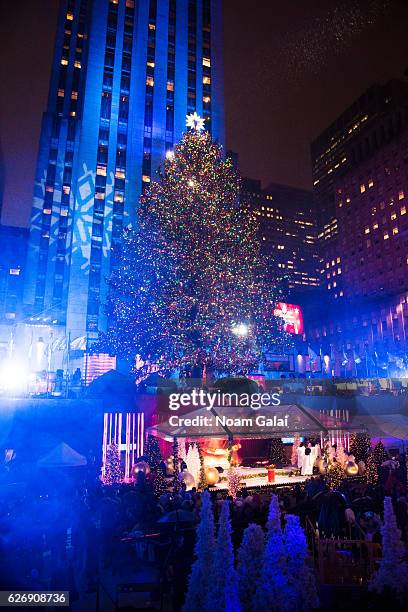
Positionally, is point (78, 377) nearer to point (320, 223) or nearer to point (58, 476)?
point (58, 476)

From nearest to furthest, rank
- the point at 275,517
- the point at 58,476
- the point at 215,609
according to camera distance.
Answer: the point at 215,609
the point at 275,517
the point at 58,476

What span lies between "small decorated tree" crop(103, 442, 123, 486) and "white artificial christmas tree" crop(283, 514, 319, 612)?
1277cm

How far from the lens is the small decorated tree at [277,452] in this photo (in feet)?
75.0

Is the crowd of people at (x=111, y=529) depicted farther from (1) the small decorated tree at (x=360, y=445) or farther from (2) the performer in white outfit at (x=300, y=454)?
(1) the small decorated tree at (x=360, y=445)

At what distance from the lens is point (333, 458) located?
63.5 ft

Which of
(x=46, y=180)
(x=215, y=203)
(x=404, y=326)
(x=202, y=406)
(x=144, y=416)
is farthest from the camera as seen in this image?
(x=404, y=326)

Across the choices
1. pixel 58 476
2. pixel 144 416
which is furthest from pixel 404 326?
pixel 58 476

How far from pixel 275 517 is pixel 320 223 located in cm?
16055

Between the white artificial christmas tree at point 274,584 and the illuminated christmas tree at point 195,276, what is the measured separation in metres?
20.7

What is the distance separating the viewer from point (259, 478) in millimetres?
19391

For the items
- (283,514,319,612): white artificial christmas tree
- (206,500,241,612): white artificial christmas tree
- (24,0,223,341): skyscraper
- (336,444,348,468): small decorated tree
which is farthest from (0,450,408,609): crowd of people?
(24,0,223,341): skyscraper

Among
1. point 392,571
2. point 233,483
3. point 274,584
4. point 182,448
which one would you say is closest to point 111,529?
point 274,584

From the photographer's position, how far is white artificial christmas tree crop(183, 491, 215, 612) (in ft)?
18.6

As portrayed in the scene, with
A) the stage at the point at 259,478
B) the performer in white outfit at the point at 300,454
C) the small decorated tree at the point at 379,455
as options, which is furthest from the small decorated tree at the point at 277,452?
the small decorated tree at the point at 379,455
